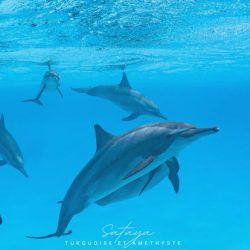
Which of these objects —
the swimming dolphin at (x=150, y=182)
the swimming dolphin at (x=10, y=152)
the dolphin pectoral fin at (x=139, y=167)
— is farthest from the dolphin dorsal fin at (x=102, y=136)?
the swimming dolphin at (x=10, y=152)

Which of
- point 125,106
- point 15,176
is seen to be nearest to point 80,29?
point 125,106

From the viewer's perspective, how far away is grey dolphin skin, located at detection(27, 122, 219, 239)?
19.0ft

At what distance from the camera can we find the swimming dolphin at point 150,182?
6.96m

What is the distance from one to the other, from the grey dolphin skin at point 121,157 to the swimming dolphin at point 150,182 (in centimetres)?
72

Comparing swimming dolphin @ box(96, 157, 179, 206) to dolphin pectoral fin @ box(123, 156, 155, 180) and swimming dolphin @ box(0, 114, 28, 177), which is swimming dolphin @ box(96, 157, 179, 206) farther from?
swimming dolphin @ box(0, 114, 28, 177)

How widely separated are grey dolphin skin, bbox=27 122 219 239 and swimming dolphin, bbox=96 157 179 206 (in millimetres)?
722

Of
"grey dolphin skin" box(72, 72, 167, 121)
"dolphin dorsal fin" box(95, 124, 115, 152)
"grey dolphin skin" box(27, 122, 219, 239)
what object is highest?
"grey dolphin skin" box(72, 72, 167, 121)

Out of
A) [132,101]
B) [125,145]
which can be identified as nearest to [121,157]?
[125,145]

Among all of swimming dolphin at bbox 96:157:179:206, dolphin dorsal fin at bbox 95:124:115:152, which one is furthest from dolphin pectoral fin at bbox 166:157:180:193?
dolphin dorsal fin at bbox 95:124:115:152

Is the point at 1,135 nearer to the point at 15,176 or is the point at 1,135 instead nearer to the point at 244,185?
the point at 244,185

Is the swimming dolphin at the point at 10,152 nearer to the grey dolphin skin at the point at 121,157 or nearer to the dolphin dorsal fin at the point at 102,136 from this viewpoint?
the grey dolphin skin at the point at 121,157

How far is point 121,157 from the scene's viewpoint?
6230mm

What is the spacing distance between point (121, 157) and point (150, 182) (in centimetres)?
99

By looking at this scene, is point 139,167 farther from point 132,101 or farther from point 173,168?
point 132,101
